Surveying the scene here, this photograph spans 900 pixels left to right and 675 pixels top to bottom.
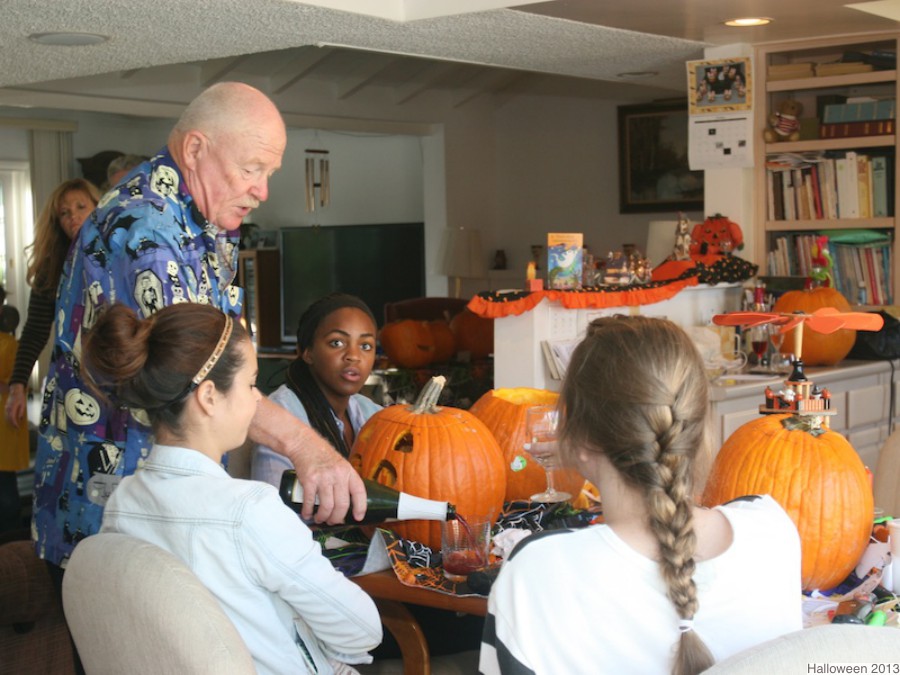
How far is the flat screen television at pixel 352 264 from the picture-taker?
10133 mm

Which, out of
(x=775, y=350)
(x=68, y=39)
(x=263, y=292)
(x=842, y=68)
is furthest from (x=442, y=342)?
(x=263, y=292)

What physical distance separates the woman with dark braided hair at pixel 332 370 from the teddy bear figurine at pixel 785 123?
304cm

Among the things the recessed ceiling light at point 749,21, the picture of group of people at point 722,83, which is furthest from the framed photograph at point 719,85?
the recessed ceiling light at point 749,21

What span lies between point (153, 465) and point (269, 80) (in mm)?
6502

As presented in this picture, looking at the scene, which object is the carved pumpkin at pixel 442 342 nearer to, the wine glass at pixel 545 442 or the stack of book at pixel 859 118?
the stack of book at pixel 859 118

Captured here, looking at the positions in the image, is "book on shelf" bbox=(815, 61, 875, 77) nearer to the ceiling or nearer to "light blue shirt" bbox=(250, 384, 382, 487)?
the ceiling

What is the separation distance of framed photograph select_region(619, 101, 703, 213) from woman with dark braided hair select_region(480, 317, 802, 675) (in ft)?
24.4

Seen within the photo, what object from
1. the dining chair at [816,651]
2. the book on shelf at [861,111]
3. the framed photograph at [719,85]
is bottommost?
the dining chair at [816,651]

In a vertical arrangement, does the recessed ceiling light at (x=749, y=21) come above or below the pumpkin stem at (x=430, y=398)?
above

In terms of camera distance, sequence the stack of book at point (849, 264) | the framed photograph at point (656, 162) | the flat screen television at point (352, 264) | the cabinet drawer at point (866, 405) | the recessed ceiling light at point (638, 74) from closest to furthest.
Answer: the cabinet drawer at point (866, 405), the stack of book at point (849, 264), the recessed ceiling light at point (638, 74), the framed photograph at point (656, 162), the flat screen television at point (352, 264)

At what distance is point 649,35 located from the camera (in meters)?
4.91

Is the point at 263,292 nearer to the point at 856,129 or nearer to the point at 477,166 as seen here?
the point at 477,166

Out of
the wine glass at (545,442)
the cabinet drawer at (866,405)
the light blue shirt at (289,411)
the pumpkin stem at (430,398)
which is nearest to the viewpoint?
the wine glass at (545,442)

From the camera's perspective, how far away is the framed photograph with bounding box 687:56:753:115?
17.2 feet
